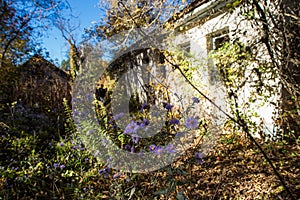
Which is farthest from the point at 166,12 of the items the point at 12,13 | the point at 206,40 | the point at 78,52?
the point at 12,13

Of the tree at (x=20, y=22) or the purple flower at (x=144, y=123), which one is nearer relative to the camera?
the purple flower at (x=144, y=123)

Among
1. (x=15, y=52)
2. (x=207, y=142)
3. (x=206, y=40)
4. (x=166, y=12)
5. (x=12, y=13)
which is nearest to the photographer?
(x=207, y=142)

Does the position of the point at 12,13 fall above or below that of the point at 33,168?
above

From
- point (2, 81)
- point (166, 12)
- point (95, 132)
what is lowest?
point (95, 132)

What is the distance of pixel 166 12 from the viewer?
411cm

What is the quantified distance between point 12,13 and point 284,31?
708 cm

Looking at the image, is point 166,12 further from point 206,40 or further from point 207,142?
point 207,142

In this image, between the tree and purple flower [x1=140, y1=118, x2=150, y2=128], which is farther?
the tree

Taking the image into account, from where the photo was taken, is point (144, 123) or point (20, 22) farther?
point (20, 22)

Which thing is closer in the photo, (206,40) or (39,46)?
(206,40)

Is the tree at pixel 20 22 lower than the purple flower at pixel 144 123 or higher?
higher

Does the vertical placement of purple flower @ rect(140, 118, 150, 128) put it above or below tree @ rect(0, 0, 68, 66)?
below

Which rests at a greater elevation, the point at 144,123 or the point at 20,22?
the point at 20,22

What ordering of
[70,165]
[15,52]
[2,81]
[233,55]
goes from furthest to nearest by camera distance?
1. [15,52]
2. [2,81]
3. [233,55]
4. [70,165]
